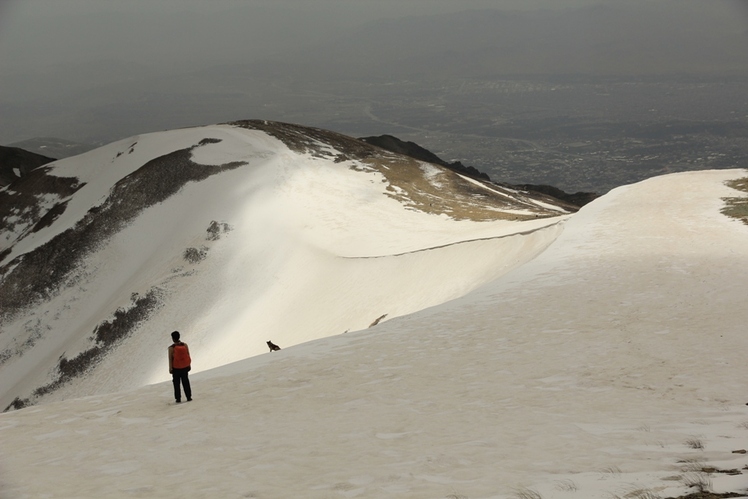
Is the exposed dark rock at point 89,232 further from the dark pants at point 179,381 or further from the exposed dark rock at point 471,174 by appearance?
the dark pants at point 179,381

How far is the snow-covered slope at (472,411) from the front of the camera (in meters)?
8.64

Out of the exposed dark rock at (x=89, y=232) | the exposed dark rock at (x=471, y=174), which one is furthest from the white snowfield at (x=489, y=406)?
the exposed dark rock at (x=471, y=174)

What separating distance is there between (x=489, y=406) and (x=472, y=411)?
0.42m

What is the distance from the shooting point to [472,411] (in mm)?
11742

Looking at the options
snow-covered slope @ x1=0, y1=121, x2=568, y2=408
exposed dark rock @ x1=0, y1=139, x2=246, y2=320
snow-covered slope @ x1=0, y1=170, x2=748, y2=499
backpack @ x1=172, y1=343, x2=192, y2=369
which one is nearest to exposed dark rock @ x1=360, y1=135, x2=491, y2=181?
snow-covered slope @ x1=0, y1=121, x2=568, y2=408

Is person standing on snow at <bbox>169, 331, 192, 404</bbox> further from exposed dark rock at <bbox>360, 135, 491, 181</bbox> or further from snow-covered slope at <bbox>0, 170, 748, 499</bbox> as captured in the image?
exposed dark rock at <bbox>360, 135, 491, 181</bbox>

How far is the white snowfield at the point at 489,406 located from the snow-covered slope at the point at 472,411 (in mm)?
52

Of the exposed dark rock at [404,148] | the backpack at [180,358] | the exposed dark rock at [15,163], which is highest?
the exposed dark rock at [15,163]

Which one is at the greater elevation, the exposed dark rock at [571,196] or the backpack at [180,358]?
the exposed dark rock at [571,196]

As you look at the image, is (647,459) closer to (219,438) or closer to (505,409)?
(505,409)

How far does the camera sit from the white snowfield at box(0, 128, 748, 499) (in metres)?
8.70

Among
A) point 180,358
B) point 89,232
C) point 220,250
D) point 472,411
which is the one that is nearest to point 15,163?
point 89,232

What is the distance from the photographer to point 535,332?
1638 centimetres

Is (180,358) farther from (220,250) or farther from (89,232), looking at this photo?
(89,232)
